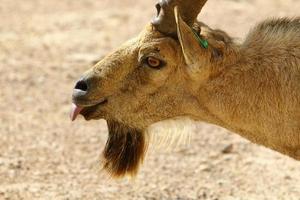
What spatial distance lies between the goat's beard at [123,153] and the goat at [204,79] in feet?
0.92

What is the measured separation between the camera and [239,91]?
605cm

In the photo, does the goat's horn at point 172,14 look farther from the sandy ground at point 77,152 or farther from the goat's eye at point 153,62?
the sandy ground at point 77,152

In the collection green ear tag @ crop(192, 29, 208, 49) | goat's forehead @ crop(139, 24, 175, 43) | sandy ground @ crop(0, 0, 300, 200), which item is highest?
goat's forehead @ crop(139, 24, 175, 43)

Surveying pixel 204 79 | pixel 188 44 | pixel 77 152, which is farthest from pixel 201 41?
pixel 77 152

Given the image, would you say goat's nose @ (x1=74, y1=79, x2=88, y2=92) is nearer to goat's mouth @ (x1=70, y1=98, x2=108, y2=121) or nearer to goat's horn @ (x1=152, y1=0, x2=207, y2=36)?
goat's mouth @ (x1=70, y1=98, x2=108, y2=121)

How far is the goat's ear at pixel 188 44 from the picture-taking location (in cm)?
577

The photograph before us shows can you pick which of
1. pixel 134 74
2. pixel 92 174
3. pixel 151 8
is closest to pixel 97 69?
pixel 134 74

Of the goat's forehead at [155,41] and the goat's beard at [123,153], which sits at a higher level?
the goat's forehead at [155,41]

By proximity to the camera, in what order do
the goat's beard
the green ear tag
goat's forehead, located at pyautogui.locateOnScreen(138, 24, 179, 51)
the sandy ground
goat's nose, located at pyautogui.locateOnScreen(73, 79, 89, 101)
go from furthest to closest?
the sandy ground, the goat's beard, goat's nose, located at pyautogui.locateOnScreen(73, 79, 89, 101), goat's forehead, located at pyautogui.locateOnScreen(138, 24, 179, 51), the green ear tag

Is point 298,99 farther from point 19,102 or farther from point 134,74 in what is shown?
point 19,102

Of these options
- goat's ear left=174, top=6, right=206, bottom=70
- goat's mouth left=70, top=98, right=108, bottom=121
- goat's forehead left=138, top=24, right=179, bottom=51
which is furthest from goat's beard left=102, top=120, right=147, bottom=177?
goat's ear left=174, top=6, right=206, bottom=70

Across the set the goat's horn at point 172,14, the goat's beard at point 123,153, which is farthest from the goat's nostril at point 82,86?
the goat's horn at point 172,14

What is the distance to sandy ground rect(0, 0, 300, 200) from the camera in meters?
7.66

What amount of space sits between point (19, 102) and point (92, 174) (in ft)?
8.82
